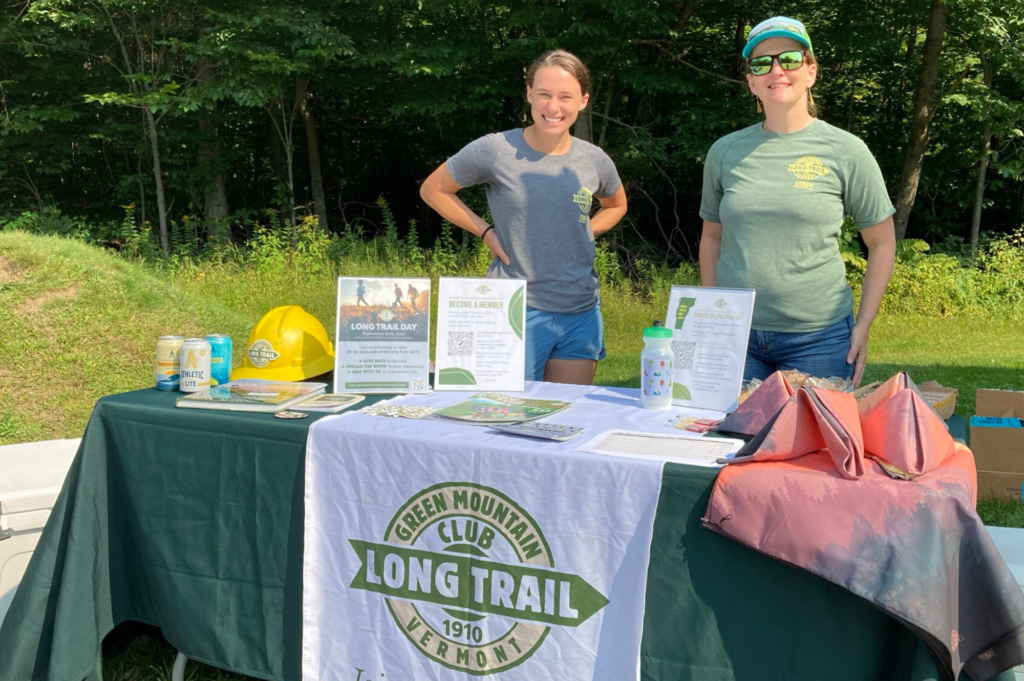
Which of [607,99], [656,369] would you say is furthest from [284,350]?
[607,99]

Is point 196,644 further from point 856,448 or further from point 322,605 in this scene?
point 856,448

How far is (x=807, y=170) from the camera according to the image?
2336 millimetres

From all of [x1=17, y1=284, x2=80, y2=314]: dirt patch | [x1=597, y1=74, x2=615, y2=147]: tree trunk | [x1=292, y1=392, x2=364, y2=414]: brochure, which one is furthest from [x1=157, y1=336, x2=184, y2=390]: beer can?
[x1=597, y1=74, x2=615, y2=147]: tree trunk

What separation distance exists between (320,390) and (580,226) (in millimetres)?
928

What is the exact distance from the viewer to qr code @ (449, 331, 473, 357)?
2490 millimetres

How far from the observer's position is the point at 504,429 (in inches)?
80.6

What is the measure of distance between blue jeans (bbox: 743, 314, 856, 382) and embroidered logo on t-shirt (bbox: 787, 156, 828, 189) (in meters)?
0.39

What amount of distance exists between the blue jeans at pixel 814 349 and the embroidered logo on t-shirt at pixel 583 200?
64cm

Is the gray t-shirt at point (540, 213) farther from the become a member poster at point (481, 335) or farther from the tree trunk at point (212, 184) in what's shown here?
the tree trunk at point (212, 184)

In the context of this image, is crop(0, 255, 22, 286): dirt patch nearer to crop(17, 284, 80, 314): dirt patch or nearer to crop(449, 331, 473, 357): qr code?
crop(17, 284, 80, 314): dirt patch

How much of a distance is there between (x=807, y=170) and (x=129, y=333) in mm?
5589

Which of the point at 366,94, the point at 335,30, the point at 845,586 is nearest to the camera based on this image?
the point at 845,586

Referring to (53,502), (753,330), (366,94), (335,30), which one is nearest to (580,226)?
(753,330)

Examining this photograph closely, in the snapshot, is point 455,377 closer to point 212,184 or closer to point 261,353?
point 261,353
